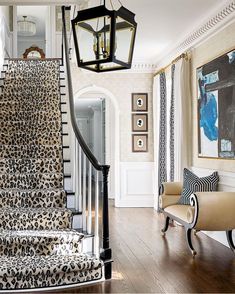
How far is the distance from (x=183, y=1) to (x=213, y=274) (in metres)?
3.32

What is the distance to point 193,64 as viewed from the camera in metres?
6.81

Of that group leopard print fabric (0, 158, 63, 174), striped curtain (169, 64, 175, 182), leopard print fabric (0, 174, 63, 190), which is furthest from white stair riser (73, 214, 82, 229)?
striped curtain (169, 64, 175, 182)

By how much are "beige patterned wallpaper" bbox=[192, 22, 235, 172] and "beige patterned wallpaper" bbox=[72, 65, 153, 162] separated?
7.81 ft

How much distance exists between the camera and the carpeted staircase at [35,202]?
3.61m

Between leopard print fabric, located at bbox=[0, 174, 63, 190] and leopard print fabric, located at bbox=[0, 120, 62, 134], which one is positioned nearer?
leopard print fabric, located at bbox=[0, 174, 63, 190]

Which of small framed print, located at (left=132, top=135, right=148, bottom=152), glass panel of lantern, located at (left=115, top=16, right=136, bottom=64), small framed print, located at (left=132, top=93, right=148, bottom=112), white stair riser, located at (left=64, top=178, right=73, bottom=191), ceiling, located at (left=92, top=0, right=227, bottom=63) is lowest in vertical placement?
white stair riser, located at (left=64, top=178, right=73, bottom=191)

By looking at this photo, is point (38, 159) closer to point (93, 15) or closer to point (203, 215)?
point (203, 215)

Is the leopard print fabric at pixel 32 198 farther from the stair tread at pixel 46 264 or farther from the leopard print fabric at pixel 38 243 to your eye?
the stair tread at pixel 46 264

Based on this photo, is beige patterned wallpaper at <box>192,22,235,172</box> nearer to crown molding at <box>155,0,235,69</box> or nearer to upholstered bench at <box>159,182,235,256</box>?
crown molding at <box>155,0,235,69</box>

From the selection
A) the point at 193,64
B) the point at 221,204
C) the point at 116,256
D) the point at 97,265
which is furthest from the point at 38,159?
the point at 193,64

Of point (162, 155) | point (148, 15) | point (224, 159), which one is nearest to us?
point (224, 159)

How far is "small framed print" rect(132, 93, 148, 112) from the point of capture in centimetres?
908

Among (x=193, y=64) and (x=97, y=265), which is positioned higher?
(x=193, y=64)

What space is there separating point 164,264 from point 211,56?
3111 mm
